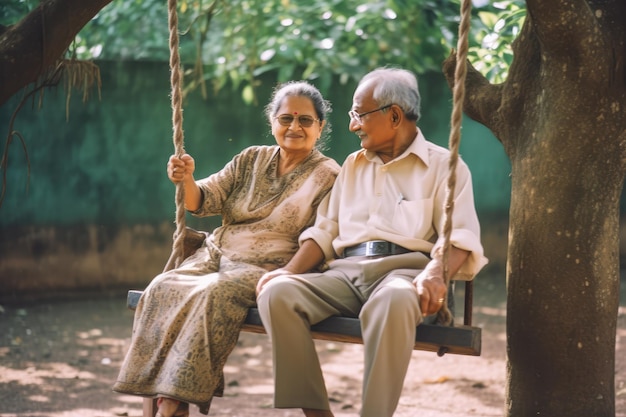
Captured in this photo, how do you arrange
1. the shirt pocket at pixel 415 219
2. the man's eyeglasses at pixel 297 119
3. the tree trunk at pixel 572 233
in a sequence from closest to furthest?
the tree trunk at pixel 572 233 < the shirt pocket at pixel 415 219 < the man's eyeglasses at pixel 297 119

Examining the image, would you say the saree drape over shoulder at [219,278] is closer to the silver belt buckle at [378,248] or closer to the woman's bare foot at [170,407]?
the woman's bare foot at [170,407]

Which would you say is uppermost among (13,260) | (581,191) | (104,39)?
(104,39)

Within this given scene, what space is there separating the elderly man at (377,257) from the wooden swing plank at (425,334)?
0.05m

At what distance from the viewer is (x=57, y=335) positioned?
6984 mm

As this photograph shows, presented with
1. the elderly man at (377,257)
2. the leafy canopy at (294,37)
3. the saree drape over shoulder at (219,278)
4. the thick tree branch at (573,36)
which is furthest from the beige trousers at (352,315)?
the leafy canopy at (294,37)

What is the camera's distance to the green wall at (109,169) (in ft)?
26.2

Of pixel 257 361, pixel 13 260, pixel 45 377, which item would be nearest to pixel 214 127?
pixel 13 260

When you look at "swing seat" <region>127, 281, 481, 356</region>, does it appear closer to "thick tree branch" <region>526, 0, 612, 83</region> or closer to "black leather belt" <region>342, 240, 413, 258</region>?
"black leather belt" <region>342, 240, 413, 258</region>

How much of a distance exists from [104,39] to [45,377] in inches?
154

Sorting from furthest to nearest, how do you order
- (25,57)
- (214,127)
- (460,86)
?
(214,127)
(25,57)
(460,86)

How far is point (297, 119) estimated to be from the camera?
3.98 m

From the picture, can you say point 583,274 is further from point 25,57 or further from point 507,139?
point 25,57

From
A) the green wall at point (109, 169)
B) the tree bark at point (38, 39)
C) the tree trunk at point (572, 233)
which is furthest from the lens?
the green wall at point (109, 169)

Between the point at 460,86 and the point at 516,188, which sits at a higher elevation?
the point at 460,86
